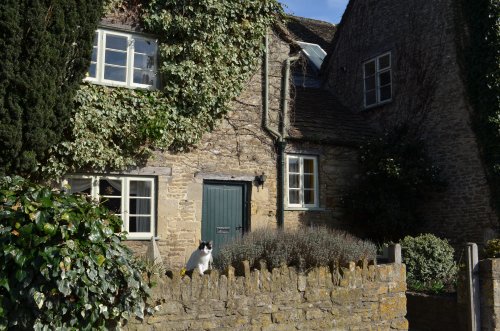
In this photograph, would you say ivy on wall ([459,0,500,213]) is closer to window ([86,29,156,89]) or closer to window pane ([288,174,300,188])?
window pane ([288,174,300,188])

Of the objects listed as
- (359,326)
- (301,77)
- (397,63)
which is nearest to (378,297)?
(359,326)

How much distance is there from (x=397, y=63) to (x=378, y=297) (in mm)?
10590

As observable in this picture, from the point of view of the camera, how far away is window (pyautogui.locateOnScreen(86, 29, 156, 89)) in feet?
38.2

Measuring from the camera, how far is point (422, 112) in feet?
51.8

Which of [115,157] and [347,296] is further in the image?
[115,157]

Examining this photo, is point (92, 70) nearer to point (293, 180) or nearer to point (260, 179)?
point (260, 179)

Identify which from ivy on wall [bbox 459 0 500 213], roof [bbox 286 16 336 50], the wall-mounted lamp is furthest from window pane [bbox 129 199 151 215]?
roof [bbox 286 16 336 50]

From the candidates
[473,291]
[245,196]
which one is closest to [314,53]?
[245,196]

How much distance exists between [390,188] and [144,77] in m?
7.04

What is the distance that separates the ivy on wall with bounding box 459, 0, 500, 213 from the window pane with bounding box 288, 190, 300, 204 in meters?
4.73

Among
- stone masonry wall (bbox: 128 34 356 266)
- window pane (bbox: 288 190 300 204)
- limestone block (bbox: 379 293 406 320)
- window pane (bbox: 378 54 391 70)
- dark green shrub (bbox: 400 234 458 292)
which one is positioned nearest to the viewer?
limestone block (bbox: 379 293 406 320)

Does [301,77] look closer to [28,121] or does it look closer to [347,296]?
[28,121]

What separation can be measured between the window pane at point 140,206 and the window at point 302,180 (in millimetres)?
3958

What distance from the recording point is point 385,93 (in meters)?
17.3
